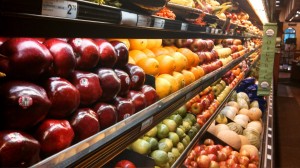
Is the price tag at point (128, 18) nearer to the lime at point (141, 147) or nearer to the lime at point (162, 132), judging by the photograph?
the lime at point (141, 147)

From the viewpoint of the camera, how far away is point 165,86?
198cm

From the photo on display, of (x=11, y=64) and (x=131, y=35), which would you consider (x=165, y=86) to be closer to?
(x=131, y=35)

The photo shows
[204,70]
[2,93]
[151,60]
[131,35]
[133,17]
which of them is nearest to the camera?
[2,93]

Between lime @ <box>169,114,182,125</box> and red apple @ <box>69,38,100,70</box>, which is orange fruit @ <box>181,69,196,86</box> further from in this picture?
red apple @ <box>69,38,100,70</box>

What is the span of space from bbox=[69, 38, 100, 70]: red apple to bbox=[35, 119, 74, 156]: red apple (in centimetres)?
28

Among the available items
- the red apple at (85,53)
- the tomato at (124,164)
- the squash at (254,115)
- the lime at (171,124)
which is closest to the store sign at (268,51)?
the squash at (254,115)

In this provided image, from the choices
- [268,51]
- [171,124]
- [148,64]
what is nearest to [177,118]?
[171,124]

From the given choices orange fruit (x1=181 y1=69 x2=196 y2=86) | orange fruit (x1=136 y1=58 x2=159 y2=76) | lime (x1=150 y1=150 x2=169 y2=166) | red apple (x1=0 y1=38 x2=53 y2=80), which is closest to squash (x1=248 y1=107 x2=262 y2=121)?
orange fruit (x1=181 y1=69 x2=196 y2=86)

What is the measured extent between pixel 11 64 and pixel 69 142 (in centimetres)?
27

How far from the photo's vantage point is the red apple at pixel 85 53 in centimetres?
116

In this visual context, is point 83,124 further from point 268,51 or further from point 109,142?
point 268,51

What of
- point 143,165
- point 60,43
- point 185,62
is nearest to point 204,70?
point 185,62

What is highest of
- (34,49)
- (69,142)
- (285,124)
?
(34,49)

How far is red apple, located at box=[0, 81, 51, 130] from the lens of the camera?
79 cm
